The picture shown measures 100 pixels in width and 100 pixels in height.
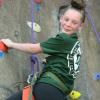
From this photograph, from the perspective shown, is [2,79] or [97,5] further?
[97,5]

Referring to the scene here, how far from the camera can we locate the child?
3.21 m

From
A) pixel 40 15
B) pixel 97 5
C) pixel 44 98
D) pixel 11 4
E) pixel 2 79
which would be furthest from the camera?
pixel 97 5

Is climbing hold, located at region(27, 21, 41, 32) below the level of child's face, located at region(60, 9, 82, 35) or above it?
below

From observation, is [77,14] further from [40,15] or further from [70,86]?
[40,15]

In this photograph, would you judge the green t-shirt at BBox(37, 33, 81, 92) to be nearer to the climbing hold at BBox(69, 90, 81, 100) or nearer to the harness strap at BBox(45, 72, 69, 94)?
the harness strap at BBox(45, 72, 69, 94)

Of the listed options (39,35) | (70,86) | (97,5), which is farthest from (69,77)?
(97,5)

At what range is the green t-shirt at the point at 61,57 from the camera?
3.26 meters

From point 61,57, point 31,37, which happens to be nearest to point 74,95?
point 31,37

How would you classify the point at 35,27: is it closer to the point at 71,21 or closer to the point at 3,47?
the point at 3,47

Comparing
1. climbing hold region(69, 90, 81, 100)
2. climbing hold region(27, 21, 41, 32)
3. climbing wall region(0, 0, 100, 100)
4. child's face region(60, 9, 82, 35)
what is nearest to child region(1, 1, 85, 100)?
child's face region(60, 9, 82, 35)

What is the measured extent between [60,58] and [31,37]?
101 cm

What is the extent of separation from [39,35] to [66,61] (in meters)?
1.18

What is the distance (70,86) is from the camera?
335 centimetres

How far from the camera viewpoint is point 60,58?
3.29 m
